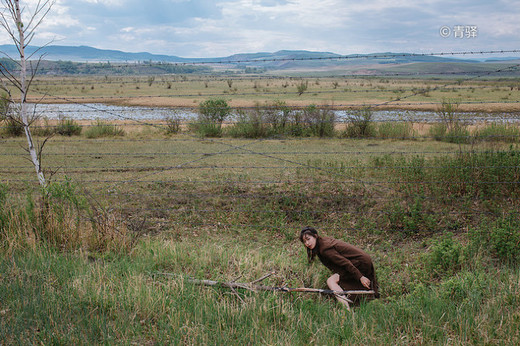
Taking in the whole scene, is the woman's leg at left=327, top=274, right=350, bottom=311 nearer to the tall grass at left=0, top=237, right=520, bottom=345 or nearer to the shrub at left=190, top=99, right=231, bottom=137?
the tall grass at left=0, top=237, right=520, bottom=345

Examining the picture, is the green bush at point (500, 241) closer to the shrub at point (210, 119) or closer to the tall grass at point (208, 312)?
the tall grass at point (208, 312)

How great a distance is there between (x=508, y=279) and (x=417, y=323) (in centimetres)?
171

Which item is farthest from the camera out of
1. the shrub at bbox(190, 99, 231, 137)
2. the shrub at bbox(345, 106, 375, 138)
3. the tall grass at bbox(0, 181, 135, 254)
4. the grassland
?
the shrub at bbox(190, 99, 231, 137)

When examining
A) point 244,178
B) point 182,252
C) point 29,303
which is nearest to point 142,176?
point 244,178

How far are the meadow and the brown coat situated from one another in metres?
0.33

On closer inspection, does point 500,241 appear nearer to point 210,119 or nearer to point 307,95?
point 210,119

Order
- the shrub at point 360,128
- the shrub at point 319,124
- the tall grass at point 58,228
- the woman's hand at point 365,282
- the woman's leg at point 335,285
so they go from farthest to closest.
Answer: the shrub at point 319,124, the shrub at point 360,128, the tall grass at point 58,228, the woman's hand at point 365,282, the woman's leg at point 335,285

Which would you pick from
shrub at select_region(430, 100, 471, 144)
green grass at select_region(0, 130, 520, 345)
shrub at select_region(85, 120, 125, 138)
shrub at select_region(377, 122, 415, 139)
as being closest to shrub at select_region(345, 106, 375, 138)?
shrub at select_region(377, 122, 415, 139)

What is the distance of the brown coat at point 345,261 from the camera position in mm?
5477

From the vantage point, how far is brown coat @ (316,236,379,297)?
548 cm

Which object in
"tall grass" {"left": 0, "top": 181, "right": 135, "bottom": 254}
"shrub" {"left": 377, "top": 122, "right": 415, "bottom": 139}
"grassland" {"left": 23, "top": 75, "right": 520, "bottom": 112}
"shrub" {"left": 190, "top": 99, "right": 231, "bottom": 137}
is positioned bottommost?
"tall grass" {"left": 0, "top": 181, "right": 135, "bottom": 254}

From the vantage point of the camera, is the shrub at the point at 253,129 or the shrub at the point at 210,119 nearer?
the shrub at the point at 253,129

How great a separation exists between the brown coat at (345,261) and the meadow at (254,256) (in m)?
0.33

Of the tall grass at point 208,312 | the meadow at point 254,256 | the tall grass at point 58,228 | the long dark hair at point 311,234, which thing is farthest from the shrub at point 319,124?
the tall grass at point 208,312
